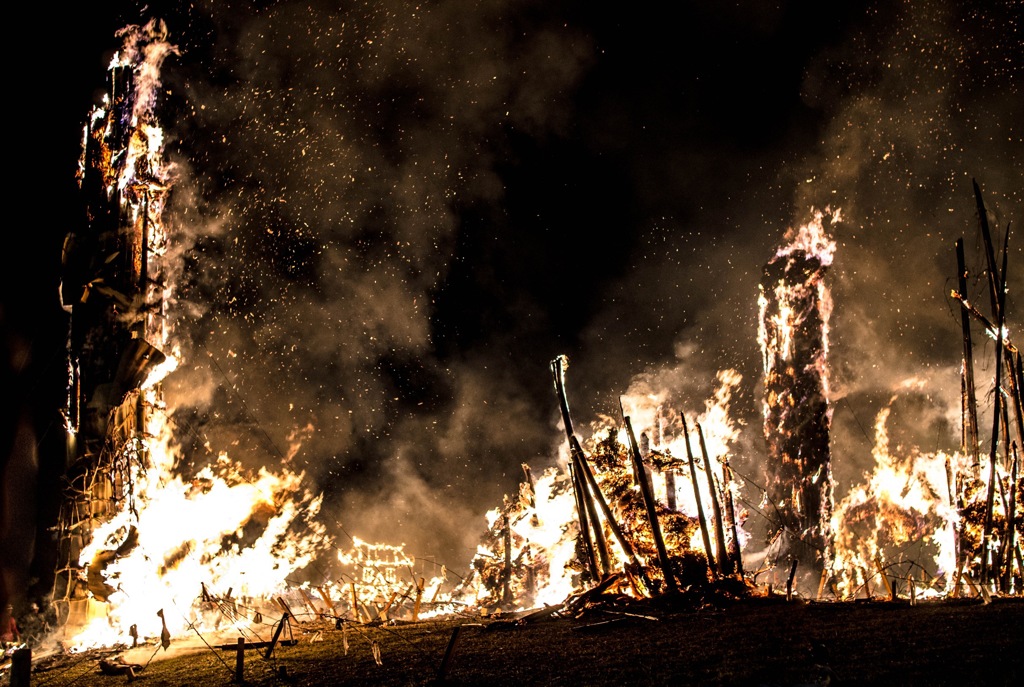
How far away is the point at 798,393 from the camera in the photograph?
34.1 m

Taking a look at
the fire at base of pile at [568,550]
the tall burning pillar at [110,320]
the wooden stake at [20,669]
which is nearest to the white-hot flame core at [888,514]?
the fire at base of pile at [568,550]

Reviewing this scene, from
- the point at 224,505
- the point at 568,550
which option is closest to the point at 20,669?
the point at 224,505

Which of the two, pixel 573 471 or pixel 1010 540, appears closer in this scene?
pixel 1010 540

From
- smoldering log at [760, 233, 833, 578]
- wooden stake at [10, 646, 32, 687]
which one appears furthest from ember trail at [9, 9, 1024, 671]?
smoldering log at [760, 233, 833, 578]

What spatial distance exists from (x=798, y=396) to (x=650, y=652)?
31.7 metres

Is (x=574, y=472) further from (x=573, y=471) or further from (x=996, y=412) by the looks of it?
(x=996, y=412)

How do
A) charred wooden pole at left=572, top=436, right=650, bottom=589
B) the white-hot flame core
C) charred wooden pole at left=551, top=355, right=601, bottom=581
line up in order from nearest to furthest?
charred wooden pole at left=572, top=436, right=650, bottom=589
charred wooden pole at left=551, top=355, right=601, bottom=581
the white-hot flame core

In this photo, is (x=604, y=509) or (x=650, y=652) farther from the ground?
(x=604, y=509)

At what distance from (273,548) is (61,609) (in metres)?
7.30

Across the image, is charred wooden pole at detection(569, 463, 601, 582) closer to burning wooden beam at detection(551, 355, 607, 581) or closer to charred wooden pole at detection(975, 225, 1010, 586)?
burning wooden beam at detection(551, 355, 607, 581)

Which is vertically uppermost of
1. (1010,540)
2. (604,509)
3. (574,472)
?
(574,472)

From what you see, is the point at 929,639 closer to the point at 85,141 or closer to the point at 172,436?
the point at 172,436

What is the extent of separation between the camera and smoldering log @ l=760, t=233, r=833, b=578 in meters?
33.3

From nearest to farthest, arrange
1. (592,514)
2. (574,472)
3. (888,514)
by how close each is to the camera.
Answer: (592,514) < (574,472) < (888,514)
